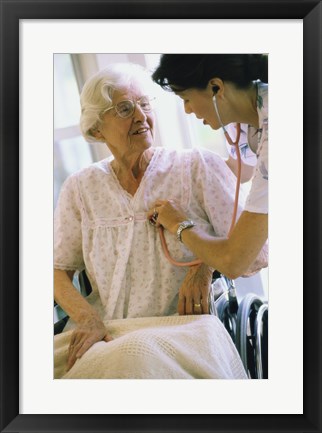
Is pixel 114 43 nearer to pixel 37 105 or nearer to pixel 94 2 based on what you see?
pixel 94 2

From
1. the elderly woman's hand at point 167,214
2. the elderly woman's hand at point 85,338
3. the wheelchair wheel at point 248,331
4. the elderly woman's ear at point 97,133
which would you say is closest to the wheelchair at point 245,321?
the wheelchair wheel at point 248,331

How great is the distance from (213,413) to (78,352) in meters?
0.34

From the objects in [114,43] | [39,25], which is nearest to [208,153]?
[114,43]

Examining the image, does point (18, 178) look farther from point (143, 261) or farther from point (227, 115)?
point (227, 115)

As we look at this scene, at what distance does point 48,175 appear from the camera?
5.59ft

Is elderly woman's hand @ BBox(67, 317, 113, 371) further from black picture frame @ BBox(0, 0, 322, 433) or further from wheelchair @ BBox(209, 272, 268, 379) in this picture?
wheelchair @ BBox(209, 272, 268, 379)

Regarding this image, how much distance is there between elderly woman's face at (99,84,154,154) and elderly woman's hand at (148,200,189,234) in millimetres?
139

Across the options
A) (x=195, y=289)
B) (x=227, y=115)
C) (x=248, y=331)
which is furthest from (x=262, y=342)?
(x=227, y=115)

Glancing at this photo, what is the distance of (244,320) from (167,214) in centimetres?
30

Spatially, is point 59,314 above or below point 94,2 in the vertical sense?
below

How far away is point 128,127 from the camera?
1730 mm

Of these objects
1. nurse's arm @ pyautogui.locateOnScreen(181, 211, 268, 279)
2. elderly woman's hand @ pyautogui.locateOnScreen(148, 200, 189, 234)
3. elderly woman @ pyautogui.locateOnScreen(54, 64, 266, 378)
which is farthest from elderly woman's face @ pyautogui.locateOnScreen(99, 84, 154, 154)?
nurse's arm @ pyautogui.locateOnScreen(181, 211, 268, 279)

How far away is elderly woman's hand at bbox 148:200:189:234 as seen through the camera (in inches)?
67.6

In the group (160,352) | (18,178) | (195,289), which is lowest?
(160,352)
